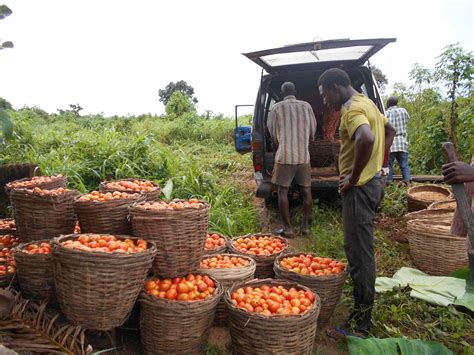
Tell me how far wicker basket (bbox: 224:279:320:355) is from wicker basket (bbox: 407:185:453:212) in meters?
3.51

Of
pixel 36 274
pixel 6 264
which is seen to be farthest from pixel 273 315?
pixel 6 264

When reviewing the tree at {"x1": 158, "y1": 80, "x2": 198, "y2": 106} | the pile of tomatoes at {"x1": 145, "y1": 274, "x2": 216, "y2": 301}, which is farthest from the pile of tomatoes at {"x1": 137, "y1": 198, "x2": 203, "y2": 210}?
the tree at {"x1": 158, "y1": 80, "x2": 198, "y2": 106}

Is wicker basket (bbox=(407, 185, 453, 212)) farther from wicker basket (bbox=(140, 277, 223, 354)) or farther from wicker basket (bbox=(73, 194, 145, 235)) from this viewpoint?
wicker basket (bbox=(73, 194, 145, 235))

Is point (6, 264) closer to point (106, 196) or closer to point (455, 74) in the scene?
point (106, 196)

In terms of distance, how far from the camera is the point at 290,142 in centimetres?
500

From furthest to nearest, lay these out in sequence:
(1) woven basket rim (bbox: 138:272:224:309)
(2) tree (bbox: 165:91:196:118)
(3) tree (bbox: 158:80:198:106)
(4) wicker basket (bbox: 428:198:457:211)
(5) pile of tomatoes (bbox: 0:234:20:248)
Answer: (3) tree (bbox: 158:80:198:106), (2) tree (bbox: 165:91:196:118), (4) wicker basket (bbox: 428:198:457:211), (5) pile of tomatoes (bbox: 0:234:20:248), (1) woven basket rim (bbox: 138:272:224:309)

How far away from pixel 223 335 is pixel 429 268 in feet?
7.57

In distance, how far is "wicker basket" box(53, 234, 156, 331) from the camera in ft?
7.43

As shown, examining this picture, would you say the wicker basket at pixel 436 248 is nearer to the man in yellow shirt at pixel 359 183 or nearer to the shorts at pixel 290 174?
the man in yellow shirt at pixel 359 183

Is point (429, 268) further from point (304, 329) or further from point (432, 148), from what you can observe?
point (432, 148)

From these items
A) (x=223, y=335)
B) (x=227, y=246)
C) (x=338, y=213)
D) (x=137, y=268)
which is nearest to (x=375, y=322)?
(x=223, y=335)

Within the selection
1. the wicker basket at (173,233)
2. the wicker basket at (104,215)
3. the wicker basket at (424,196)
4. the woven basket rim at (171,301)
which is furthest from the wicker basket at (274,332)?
the wicker basket at (424,196)

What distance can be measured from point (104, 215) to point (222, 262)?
111 centimetres

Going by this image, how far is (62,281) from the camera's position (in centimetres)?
236
